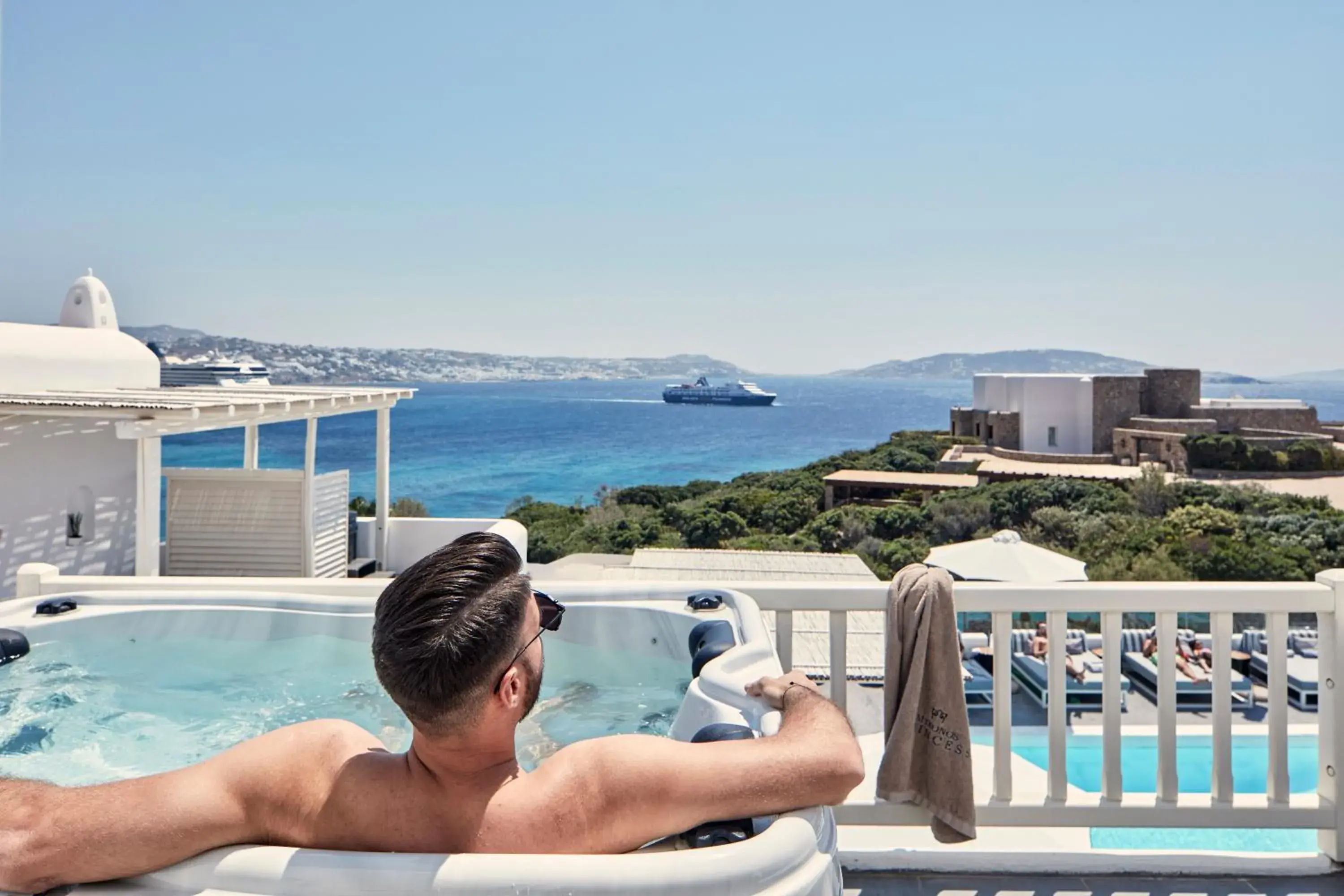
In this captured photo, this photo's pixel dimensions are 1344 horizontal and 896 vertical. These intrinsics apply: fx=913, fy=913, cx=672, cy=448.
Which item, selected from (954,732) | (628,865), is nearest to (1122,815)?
(954,732)

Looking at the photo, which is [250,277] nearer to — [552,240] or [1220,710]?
[552,240]

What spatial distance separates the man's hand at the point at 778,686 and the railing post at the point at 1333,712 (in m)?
1.28

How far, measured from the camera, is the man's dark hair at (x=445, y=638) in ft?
2.96

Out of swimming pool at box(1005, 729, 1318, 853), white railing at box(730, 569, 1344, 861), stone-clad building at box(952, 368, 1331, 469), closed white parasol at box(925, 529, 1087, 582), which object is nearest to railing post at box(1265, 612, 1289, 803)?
white railing at box(730, 569, 1344, 861)

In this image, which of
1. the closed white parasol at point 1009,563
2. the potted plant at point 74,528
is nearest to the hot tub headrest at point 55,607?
the potted plant at point 74,528

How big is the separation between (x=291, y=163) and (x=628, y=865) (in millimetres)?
40910

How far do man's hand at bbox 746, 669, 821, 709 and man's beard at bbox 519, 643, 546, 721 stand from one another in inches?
19.5

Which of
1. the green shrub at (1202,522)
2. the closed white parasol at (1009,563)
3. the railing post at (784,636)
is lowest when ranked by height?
the green shrub at (1202,522)

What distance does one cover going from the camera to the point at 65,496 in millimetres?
5852

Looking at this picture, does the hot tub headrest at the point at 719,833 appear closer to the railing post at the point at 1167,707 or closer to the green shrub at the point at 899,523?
the railing post at the point at 1167,707

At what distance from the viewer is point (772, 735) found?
115 centimetres

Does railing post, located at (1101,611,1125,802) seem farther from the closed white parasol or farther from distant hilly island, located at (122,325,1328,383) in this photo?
distant hilly island, located at (122,325,1328,383)

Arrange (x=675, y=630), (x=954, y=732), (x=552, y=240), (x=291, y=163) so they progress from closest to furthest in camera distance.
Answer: (x=954, y=732), (x=675, y=630), (x=291, y=163), (x=552, y=240)

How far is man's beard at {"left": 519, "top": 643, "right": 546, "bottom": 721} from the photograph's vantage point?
38.5 inches
